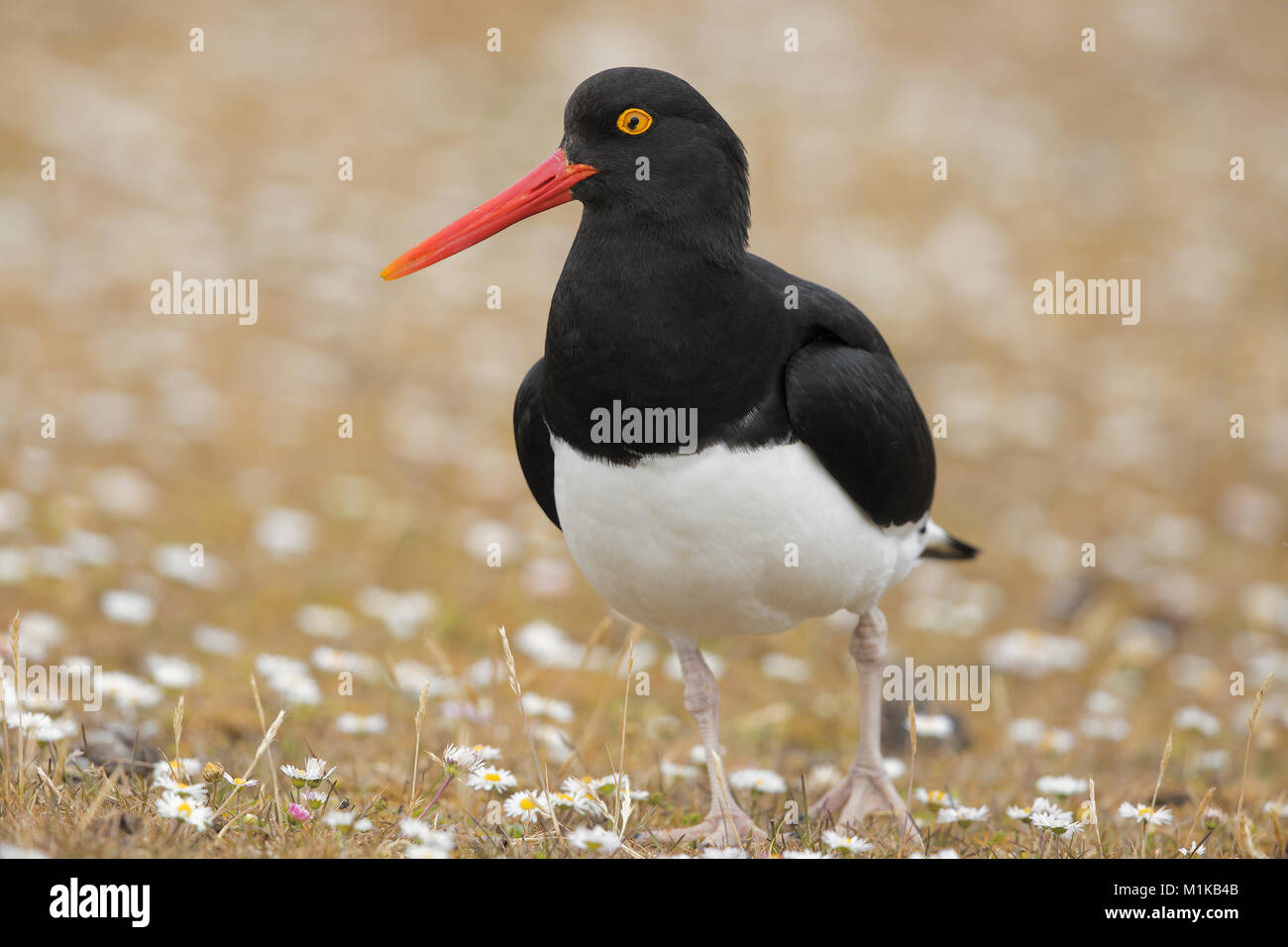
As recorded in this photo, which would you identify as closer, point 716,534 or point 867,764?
point 716,534

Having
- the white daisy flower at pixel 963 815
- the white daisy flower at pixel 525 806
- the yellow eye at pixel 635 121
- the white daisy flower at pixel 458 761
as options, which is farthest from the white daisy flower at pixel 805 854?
the yellow eye at pixel 635 121

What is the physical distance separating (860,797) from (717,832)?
0.90 metres

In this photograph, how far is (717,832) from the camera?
4375mm

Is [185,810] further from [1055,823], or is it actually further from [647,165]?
[1055,823]

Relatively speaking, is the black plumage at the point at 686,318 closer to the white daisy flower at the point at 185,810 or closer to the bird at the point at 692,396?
the bird at the point at 692,396

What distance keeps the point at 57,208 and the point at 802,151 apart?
8.99 m

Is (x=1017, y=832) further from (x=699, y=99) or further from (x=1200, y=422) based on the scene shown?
(x=1200, y=422)

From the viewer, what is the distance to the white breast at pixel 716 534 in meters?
4.14

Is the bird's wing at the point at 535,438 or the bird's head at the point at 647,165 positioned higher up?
the bird's head at the point at 647,165

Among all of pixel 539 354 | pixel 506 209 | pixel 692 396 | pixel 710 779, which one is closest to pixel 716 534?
pixel 692 396

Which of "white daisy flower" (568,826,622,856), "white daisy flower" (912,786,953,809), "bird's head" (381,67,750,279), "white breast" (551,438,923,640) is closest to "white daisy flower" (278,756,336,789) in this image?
"white daisy flower" (568,826,622,856)

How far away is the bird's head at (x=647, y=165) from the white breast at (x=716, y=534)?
77 cm

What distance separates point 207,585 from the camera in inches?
309

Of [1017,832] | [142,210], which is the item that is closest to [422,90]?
[142,210]
